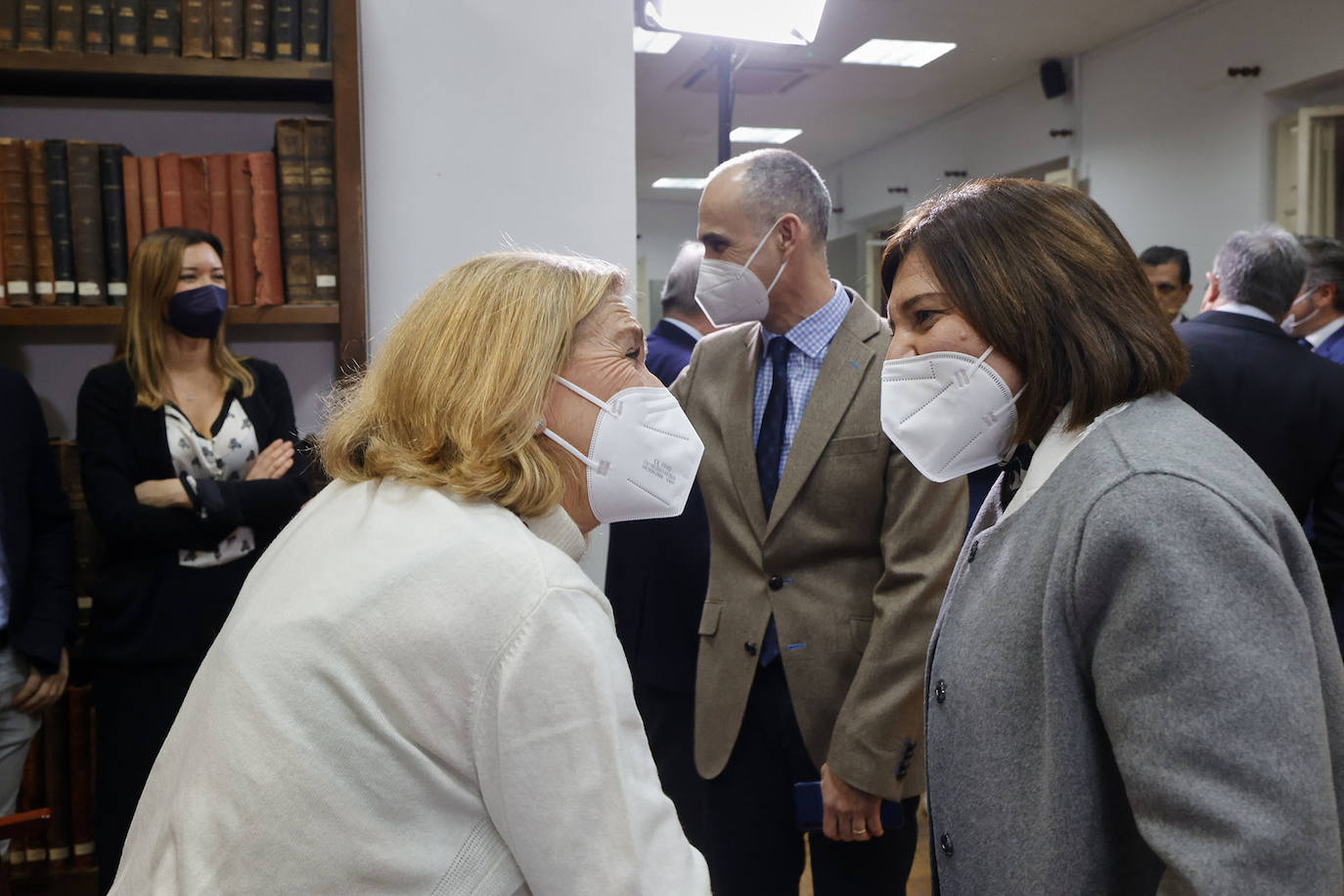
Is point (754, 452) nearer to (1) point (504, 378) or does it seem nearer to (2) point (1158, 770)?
(1) point (504, 378)

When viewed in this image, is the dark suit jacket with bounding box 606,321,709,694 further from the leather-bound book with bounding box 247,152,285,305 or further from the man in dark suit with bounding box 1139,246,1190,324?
the man in dark suit with bounding box 1139,246,1190,324

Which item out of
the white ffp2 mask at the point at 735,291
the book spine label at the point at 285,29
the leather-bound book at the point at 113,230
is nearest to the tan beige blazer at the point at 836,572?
the white ffp2 mask at the point at 735,291

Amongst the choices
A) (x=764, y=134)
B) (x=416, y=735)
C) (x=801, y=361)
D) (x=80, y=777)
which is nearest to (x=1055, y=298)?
(x=416, y=735)

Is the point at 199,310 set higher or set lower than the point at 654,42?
lower

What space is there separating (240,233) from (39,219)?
39 cm

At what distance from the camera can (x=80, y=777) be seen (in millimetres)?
2348

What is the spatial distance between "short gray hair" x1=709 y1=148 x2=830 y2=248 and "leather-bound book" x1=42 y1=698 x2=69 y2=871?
6.27 feet

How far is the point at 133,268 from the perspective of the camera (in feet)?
6.77

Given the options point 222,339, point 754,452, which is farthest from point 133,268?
point 754,452

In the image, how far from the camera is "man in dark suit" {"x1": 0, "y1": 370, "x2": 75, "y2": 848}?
1.96 m

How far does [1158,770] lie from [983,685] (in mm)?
194

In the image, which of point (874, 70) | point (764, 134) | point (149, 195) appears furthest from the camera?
point (764, 134)

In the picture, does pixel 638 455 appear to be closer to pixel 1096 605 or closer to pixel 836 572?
pixel 1096 605

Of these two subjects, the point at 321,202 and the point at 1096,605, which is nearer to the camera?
the point at 1096,605
